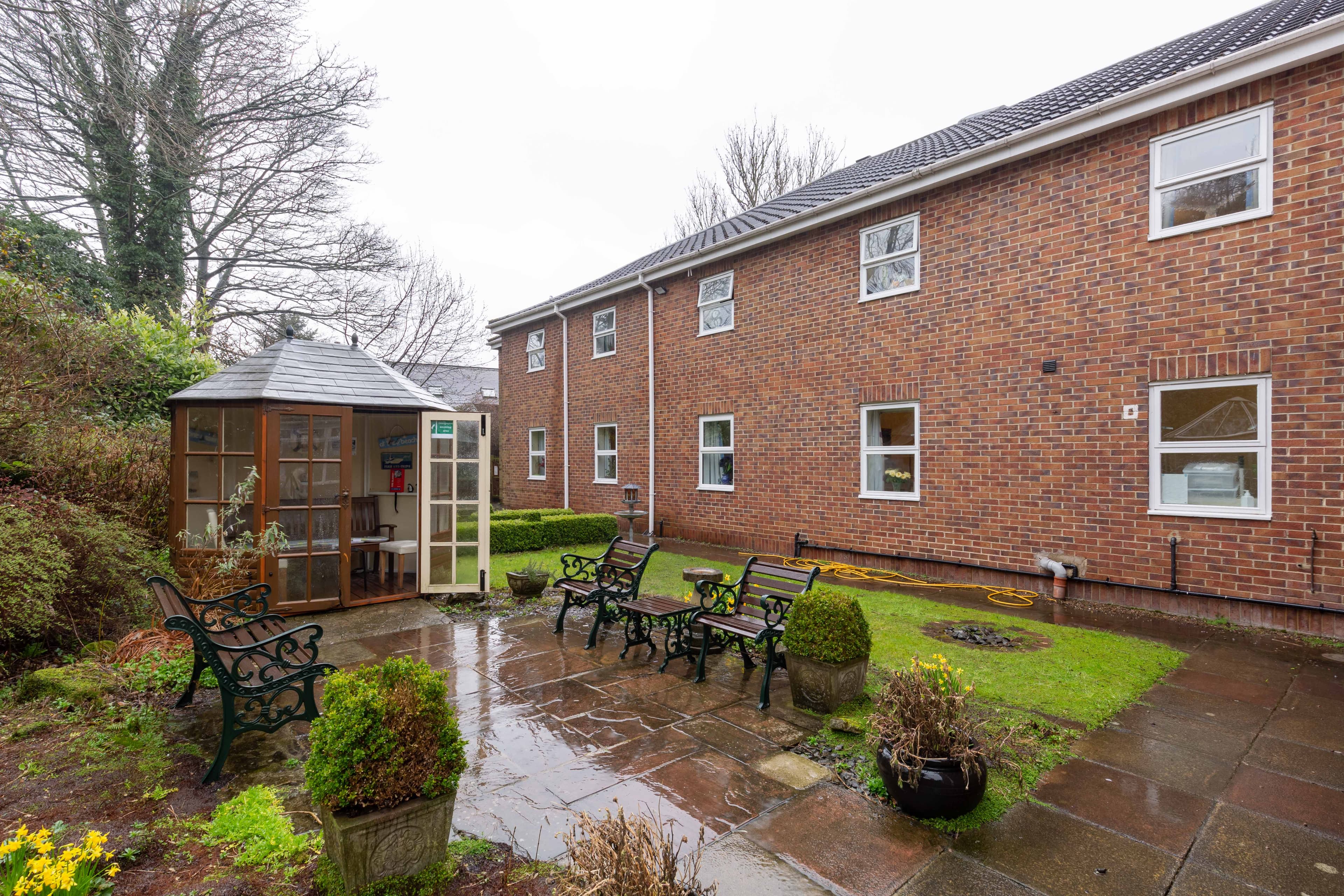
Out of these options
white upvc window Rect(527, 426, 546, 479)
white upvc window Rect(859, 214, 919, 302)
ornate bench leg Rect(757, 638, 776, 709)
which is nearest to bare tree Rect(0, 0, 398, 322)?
white upvc window Rect(527, 426, 546, 479)

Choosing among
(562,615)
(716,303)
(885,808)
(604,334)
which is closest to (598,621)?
(562,615)

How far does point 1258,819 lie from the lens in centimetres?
288

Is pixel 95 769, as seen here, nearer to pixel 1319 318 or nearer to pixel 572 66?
pixel 1319 318

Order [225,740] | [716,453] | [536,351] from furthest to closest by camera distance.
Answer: [536,351] → [716,453] → [225,740]

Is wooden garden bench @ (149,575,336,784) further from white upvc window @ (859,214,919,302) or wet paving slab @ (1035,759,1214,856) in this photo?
white upvc window @ (859,214,919,302)

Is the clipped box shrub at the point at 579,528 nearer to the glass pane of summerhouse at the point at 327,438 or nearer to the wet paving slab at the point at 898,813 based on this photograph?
the glass pane of summerhouse at the point at 327,438

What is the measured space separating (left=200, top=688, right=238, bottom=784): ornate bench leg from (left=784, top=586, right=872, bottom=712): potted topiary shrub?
3448mm

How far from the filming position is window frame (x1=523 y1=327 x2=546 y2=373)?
17.6 meters

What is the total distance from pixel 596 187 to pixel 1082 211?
29825mm

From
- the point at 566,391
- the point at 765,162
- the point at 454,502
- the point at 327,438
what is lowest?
the point at 454,502

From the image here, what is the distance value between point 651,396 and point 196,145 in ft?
35.5

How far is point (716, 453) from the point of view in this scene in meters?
12.3

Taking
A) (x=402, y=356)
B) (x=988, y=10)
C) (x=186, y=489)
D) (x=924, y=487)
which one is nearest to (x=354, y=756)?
(x=186, y=489)

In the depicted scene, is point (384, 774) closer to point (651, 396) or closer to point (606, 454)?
point (651, 396)
